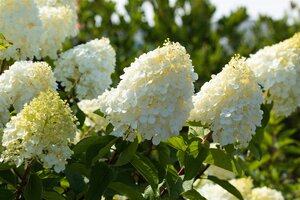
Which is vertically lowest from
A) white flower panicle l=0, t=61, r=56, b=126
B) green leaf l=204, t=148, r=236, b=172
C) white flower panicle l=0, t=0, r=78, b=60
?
green leaf l=204, t=148, r=236, b=172

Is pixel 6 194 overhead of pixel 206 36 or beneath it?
beneath

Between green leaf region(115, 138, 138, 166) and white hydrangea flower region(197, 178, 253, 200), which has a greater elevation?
white hydrangea flower region(197, 178, 253, 200)

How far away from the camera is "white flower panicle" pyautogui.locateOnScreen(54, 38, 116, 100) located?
268 centimetres

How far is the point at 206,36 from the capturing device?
25.0 feet

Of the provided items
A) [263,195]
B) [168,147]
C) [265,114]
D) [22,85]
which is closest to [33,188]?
[22,85]

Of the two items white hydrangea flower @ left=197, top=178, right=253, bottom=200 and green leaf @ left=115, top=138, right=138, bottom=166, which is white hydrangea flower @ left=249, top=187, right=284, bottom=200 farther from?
green leaf @ left=115, top=138, right=138, bottom=166

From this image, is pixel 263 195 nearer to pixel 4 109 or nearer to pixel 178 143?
pixel 178 143

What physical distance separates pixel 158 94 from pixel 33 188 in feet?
1.56

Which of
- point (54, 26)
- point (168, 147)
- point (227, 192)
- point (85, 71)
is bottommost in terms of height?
point (168, 147)

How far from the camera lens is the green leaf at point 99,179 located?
209 centimetres

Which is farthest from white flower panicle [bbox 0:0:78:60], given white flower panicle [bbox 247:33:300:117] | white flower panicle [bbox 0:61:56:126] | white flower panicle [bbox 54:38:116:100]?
white flower panicle [bbox 247:33:300:117]

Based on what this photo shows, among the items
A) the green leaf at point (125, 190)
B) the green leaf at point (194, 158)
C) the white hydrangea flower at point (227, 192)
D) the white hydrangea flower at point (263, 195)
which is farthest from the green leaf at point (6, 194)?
the white hydrangea flower at point (263, 195)

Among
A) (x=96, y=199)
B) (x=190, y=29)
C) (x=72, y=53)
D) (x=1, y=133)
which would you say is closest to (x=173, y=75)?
(x=96, y=199)

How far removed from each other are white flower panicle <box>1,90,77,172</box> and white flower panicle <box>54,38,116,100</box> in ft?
2.43
